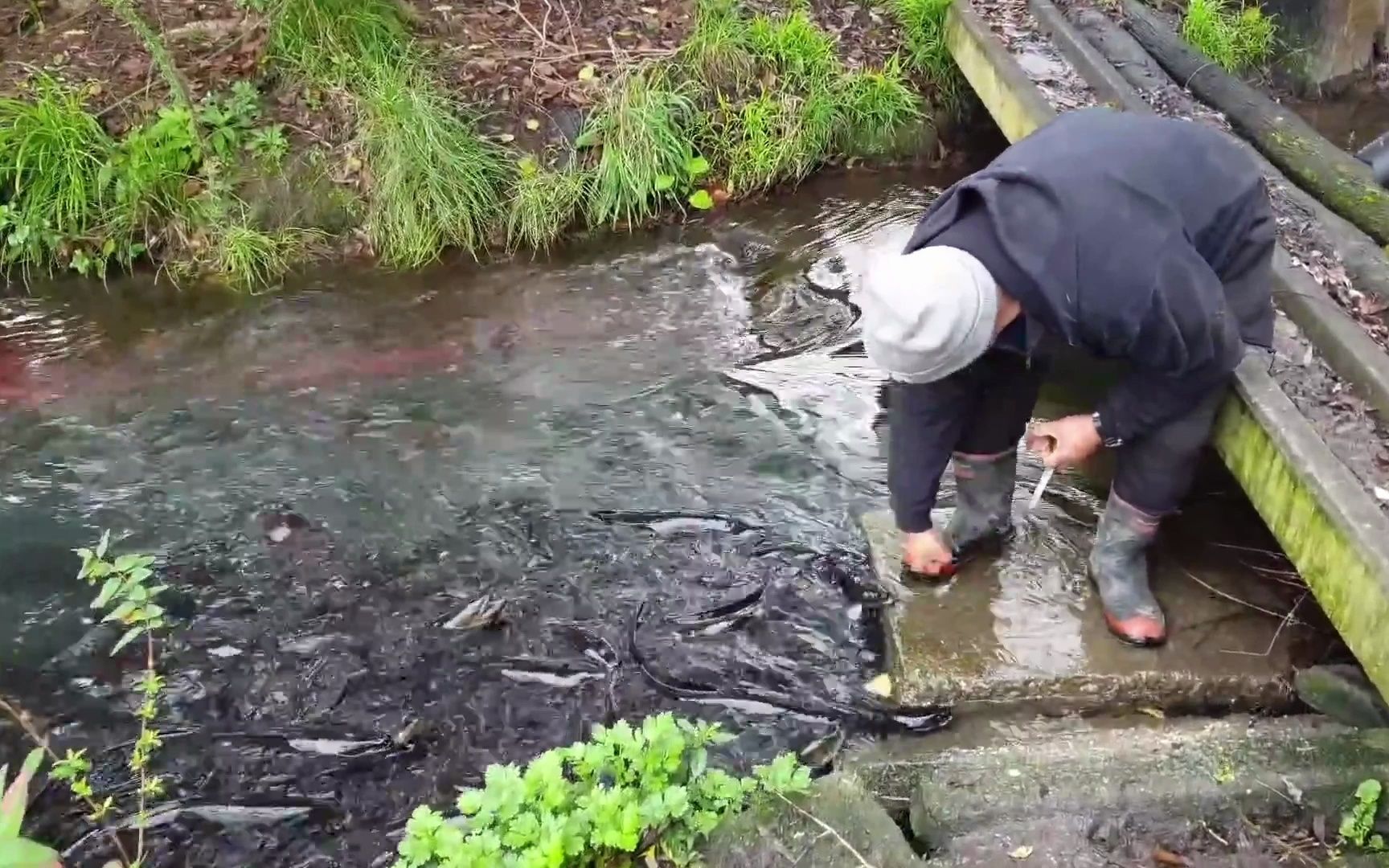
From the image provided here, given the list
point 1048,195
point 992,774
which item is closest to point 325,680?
point 992,774

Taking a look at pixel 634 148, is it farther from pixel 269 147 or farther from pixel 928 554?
pixel 928 554

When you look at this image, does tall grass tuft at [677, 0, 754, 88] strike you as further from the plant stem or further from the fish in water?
the plant stem

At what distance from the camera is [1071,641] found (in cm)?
278

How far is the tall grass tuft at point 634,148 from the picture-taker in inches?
208

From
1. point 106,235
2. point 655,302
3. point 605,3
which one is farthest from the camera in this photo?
point 605,3

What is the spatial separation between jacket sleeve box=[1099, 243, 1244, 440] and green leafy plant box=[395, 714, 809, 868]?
1.16 m

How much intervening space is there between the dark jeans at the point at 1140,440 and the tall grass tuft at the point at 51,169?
176 inches

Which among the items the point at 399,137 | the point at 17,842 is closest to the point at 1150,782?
the point at 17,842

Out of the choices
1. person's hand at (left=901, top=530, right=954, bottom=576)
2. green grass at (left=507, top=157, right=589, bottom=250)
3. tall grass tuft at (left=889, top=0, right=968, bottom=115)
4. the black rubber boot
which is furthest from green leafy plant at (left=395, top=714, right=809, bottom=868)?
tall grass tuft at (left=889, top=0, right=968, bottom=115)

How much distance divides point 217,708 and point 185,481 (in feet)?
3.92

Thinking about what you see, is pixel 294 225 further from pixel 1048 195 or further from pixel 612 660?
pixel 1048 195

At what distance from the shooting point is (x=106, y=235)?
5.10 meters

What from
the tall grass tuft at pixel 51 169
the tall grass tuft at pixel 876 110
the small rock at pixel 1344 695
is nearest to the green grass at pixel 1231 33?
the tall grass tuft at pixel 876 110

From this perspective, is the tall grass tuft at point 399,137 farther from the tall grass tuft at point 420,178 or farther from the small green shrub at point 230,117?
the small green shrub at point 230,117
